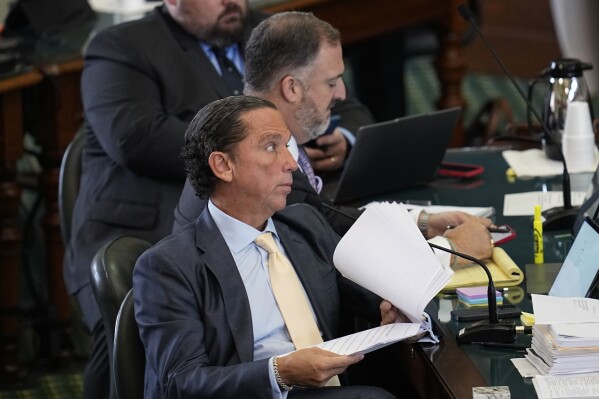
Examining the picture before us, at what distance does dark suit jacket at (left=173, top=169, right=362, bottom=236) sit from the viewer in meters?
2.61

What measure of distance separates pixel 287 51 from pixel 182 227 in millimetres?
639

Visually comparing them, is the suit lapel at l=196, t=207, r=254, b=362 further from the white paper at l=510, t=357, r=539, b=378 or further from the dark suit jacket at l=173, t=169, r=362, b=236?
the white paper at l=510, t=357, r=539, b=378

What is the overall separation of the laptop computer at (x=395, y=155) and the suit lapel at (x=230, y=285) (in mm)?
782

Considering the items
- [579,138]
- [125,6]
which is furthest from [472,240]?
[125,6]

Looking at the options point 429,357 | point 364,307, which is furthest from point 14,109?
point 429,357

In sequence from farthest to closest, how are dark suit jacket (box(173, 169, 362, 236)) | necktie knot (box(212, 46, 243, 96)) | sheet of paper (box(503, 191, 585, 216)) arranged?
1. necktie knot (box(212, 46, 243, 96))
2. sheet of paper (box(503, 191, 585, 216))
3. dark suit jacket (box(173, 169, 362, 236))

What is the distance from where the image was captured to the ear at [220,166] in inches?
94.0

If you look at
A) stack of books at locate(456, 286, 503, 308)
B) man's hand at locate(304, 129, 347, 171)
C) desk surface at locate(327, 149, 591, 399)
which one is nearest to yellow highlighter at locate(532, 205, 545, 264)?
Answer: desk surface at locate(327, 149, 591, 399)

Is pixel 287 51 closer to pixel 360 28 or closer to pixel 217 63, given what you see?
pixel 217 63


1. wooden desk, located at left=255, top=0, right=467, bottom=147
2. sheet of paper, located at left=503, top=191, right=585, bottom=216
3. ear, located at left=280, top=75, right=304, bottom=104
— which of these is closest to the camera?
ear, located at left=280, top=75, right=304, bottom=104

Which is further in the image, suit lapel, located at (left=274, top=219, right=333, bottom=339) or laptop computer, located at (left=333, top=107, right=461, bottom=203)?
laptop computer, located at (left=333, top=107, right=461, bottom=203)

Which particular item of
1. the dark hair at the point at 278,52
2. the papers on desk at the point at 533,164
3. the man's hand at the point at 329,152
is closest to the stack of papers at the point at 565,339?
the dark hair at the point at 278,52

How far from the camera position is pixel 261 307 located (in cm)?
237

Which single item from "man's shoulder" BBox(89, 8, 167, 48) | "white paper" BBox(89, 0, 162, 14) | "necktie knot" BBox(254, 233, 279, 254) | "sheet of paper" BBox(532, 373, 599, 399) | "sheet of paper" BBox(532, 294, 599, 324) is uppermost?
"man's shoulder" BBox(89, 8, 167, 48)
